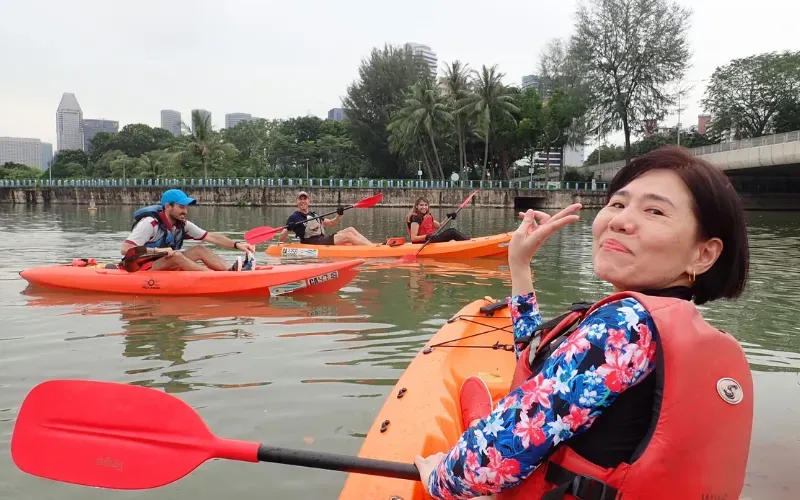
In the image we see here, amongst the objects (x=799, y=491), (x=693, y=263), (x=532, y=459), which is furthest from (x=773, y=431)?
(x=532, y=459)

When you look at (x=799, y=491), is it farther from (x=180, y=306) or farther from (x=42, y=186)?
(x=42, y=186)

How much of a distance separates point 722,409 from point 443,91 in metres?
40.6

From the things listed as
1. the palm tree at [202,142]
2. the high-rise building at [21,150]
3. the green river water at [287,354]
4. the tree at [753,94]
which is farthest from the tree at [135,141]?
the high-rise building at [21,150]

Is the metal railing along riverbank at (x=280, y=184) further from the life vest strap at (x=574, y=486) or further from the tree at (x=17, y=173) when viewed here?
the life vest strap at (x=574, y=486)

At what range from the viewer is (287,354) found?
4512 millimetres

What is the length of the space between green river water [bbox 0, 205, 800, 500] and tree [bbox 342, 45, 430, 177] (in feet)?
122

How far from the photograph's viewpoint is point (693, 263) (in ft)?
4.45

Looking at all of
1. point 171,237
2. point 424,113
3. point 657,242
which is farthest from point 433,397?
point 424,113

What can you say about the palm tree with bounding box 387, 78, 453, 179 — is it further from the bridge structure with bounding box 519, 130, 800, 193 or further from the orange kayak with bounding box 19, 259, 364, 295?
the orange kayak with bounding box 19, 259, 364, 295

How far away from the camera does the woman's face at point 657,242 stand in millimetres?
1332

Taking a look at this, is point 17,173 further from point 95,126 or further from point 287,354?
point 95,126

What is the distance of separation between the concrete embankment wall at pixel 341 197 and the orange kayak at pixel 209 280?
28519 millimetres

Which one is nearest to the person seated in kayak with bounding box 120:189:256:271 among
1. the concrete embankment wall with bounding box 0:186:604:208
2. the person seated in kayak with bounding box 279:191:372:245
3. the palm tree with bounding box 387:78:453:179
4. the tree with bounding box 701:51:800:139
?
the person seated in kayak with bounding box 279:191:372:245

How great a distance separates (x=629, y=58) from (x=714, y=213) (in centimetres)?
3734
